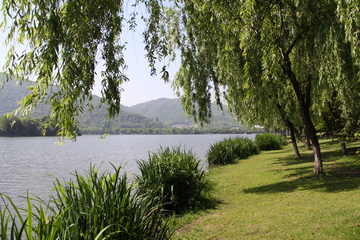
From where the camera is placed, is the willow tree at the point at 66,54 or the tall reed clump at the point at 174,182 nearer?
the willow tree at the point at 66,54

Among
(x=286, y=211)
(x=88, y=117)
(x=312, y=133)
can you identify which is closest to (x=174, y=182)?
(x=286, y=211)

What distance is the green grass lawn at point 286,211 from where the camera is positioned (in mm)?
4121

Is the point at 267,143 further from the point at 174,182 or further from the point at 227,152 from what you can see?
the point at 174,182

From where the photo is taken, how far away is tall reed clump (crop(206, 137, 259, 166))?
15766 millimetres

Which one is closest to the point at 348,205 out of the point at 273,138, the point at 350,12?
the point at 350,12

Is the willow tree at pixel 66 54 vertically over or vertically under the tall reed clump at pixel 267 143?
over

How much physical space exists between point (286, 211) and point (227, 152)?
36.4 feet

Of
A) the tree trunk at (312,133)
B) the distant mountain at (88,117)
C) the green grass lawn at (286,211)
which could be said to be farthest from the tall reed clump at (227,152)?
the tree trunk at (312,133)

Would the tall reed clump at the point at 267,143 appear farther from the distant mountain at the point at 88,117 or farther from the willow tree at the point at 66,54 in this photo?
the willow tree at the point at 66,54

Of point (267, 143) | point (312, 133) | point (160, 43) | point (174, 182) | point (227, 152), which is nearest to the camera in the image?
point (160, 43)

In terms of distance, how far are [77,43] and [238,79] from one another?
18.3 ft

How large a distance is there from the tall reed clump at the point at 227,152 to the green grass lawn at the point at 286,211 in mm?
6918

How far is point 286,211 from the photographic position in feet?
17.1

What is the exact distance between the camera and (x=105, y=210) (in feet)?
10.3
